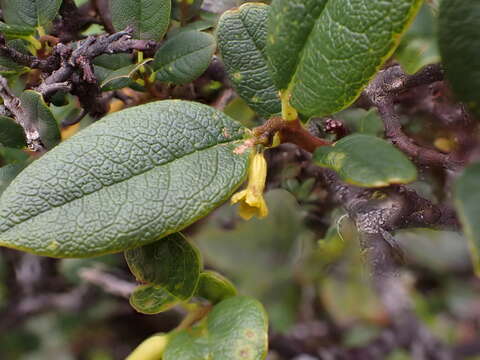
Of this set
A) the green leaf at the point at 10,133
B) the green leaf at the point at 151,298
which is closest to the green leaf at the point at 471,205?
the green leaf at the point at 151,298

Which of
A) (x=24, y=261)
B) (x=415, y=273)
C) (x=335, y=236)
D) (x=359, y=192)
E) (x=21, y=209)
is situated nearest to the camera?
(x=21, y=209)

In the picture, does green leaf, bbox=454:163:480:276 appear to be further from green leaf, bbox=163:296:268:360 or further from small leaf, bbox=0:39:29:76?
small leaf, bbox=0:39:29:76

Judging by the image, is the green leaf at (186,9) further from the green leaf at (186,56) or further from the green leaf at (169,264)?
the green leaf at (169,264)

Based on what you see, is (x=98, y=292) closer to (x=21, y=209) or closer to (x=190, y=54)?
(x=190, y=54)

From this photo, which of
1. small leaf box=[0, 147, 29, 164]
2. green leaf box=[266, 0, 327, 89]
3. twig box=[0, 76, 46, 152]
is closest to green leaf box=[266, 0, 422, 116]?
green leaf box=[266, 0, 327, 89]

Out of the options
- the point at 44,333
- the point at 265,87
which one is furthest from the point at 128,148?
the point at 44,333

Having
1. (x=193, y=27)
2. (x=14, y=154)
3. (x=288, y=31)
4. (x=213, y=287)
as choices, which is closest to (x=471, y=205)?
(x=288, y=31)
